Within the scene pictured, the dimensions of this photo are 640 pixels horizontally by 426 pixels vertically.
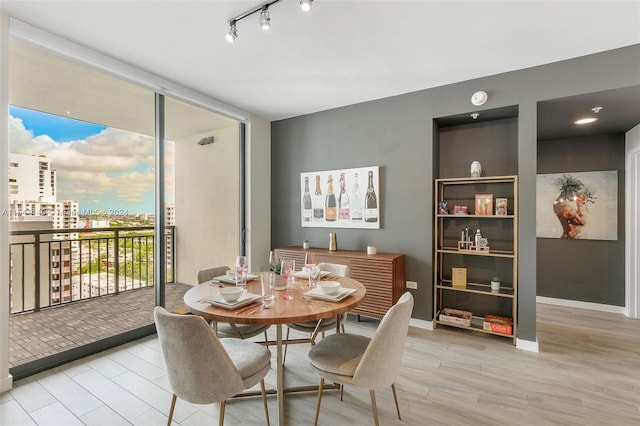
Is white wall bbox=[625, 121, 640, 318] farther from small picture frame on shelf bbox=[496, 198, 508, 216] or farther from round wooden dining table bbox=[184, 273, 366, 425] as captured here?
round wooden dining table bbox=[184, 273, 366, 425]

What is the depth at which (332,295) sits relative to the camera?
1.86m

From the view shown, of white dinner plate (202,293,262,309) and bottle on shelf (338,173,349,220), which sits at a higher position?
bottle on shelf (338,173,349,220)

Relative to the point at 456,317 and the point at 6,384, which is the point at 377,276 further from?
the point at 6,384

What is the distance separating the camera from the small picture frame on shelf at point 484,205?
10.4 feet

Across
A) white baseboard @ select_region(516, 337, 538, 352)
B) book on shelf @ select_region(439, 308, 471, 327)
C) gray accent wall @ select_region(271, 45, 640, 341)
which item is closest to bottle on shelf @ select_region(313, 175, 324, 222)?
gray accent wall @ select_region(271, 45, 640, 341)

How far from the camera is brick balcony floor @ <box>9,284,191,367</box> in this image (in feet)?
8.27

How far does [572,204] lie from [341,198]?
3.27 metres

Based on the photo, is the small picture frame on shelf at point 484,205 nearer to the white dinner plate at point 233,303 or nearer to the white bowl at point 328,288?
the white bowl at point 328,288

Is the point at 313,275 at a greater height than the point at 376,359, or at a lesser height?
greater

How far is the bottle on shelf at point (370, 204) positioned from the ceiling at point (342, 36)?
3.97ft

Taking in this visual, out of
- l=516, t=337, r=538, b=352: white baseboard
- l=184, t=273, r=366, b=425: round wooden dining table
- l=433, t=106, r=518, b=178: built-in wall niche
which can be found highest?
l=433, t=106, r=518, b=178: built-in wall niche

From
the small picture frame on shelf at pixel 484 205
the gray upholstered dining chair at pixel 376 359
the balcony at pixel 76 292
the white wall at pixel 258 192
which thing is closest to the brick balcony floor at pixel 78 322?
the balcony at pixel 76 292

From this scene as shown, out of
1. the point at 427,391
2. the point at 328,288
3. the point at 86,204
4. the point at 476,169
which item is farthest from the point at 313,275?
the point at 86,204

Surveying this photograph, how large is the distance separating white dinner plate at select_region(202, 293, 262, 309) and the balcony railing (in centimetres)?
188
